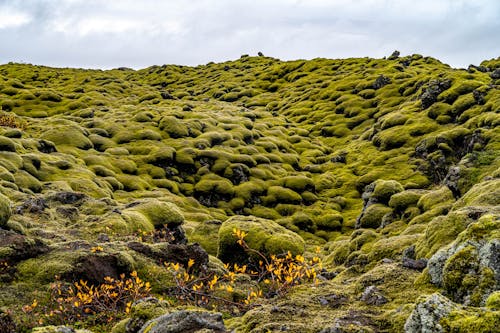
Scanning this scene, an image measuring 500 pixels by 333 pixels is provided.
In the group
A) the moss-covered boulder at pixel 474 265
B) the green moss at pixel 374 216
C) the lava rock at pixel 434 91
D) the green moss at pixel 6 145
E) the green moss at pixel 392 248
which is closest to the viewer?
the moss-covered boulder at pixel 474 265

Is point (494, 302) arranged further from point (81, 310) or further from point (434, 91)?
point (434, 91)

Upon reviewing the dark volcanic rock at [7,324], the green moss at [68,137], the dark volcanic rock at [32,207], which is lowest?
the dark volcanic rock at [7,324]

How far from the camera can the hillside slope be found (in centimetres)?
1062

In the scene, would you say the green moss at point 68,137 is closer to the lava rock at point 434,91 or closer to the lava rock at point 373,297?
the lava rock at point 434,91

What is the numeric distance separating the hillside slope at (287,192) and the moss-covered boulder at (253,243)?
245 millimetres

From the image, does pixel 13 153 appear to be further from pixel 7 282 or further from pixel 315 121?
pixel 315 121

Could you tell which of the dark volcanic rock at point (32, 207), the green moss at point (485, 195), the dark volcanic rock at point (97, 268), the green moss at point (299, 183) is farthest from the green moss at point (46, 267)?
the green moss at point (299, 183)

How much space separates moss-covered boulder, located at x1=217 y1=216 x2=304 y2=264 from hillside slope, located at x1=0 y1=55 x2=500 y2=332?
0.24 m

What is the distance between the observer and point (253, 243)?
31062 mm

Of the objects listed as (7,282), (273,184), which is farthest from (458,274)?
(273,184)

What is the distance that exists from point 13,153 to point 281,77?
157 m

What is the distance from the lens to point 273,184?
264ft

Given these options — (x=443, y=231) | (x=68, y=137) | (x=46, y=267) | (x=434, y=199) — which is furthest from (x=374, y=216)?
(x=68, y=137)

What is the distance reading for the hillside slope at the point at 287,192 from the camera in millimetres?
10617
